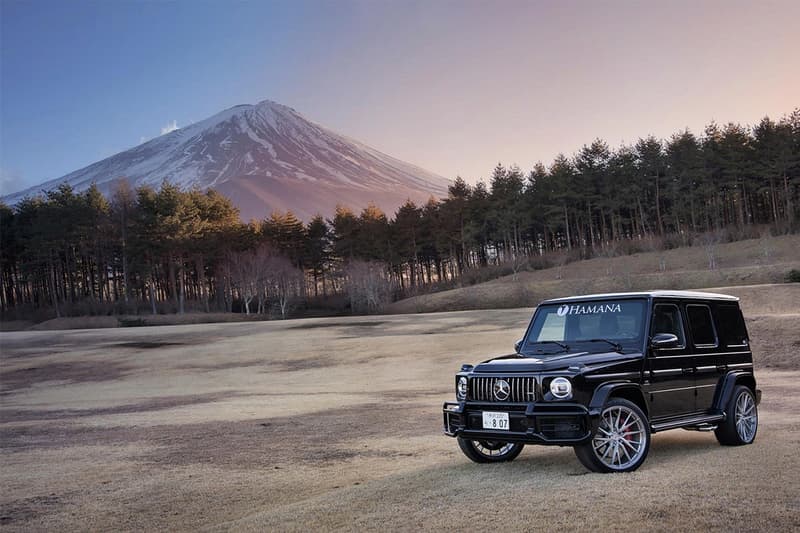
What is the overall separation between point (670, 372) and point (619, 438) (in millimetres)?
1615

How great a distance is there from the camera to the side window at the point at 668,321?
9.92 metres

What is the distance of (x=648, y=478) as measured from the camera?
26.2 ft

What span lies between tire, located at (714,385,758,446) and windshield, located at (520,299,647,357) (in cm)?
231

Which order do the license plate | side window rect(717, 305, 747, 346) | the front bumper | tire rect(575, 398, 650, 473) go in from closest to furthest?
the front bumper, tire rect(575, 398, 650, 473), the license plate, side window rect(717, 305, 747, 346)

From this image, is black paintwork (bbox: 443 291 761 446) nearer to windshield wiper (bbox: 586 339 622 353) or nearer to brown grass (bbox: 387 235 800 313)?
windshield wiper (bbox: 586 339 622 353)

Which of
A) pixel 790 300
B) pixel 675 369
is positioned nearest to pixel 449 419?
pixel 675 369

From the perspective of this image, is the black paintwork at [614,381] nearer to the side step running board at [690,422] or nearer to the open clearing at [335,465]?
the side step running board at [690,422]

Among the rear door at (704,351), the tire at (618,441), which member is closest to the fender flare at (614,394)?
the tire at (618,441)

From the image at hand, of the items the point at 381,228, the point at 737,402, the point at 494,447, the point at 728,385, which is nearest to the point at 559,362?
the point at 494,447

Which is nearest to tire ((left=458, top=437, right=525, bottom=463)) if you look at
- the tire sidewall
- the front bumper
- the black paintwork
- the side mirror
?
the black paintwork

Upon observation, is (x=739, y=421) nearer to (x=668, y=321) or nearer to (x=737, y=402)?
(x=737, y=402)

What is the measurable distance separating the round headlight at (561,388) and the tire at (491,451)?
1665 millimetres

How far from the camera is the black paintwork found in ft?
27.9

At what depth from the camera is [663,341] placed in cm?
965
